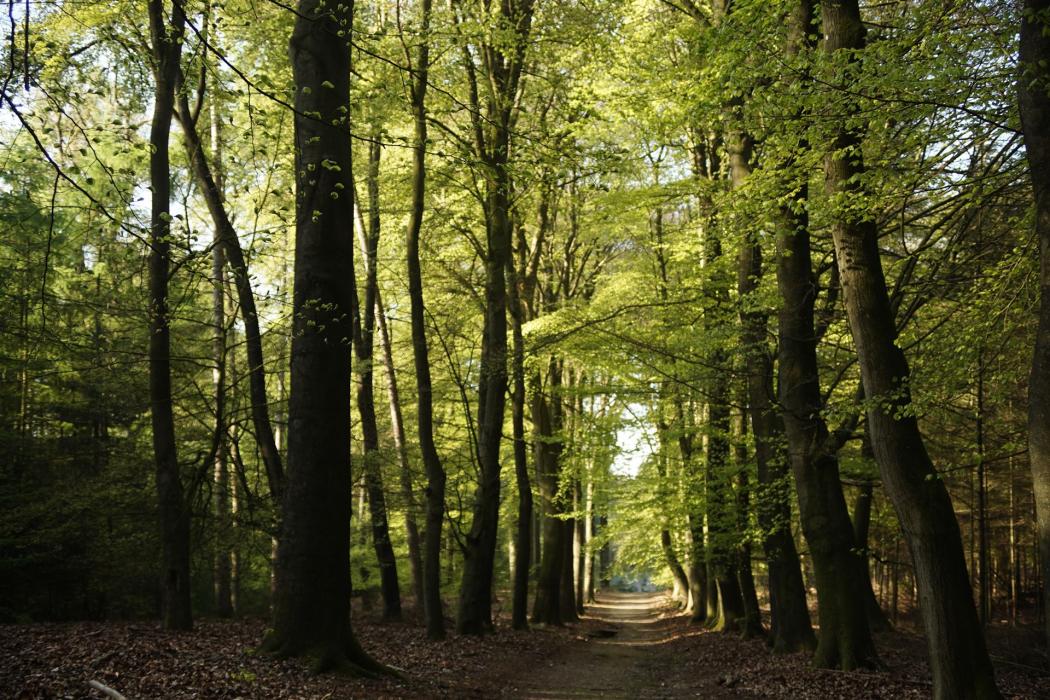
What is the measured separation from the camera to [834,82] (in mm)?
7094

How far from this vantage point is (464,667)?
37.7 ft

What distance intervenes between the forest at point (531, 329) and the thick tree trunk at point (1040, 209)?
29 mm

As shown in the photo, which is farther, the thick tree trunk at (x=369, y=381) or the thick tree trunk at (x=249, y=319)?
the thick tree trunk at (x=369, y=381)

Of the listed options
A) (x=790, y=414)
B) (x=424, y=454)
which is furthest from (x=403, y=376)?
(x=790, y=414)

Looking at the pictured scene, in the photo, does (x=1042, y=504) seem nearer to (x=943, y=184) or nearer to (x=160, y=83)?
(x=943, y=184)

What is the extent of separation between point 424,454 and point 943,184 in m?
9.79

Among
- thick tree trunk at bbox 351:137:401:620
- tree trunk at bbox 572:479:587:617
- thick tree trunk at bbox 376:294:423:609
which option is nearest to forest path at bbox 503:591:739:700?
thick tree trunk at bbox 376:294:423:609

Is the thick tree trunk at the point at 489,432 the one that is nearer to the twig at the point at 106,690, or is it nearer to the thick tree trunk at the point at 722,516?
the thick tree trunk at the point at 722,516

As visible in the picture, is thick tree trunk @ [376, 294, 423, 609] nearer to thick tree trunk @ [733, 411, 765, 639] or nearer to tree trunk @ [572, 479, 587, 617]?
thick tree trunk @ [733, 411, 765, 639]

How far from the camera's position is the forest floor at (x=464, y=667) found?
682cm

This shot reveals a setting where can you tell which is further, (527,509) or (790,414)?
(527,509)

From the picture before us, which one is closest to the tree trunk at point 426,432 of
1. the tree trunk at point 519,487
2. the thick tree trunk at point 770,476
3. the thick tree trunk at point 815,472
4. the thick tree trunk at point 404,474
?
the thick tree trunk at point 404,474

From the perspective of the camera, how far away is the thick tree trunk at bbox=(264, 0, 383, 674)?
7969mm

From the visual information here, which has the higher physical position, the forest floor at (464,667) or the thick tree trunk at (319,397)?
the thick tree trunk at (319,397)
